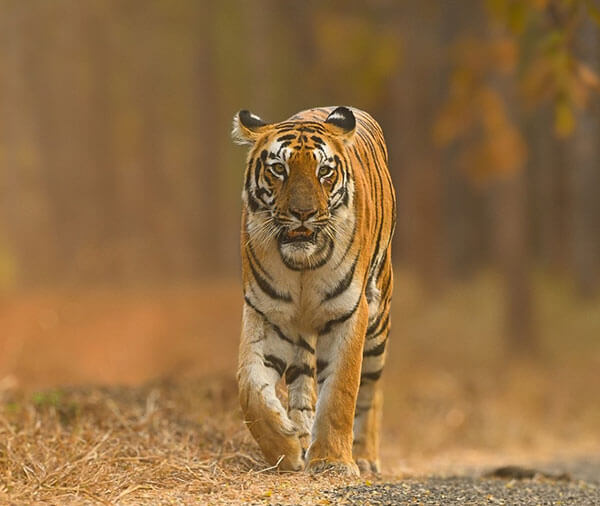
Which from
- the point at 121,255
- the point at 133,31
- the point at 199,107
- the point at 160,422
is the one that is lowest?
the point at 121,255

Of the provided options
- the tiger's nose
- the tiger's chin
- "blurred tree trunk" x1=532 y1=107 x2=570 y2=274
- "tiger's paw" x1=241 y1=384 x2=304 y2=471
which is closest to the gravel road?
"tiger's paw" x1=241 y1=384 x2=304 y2=471

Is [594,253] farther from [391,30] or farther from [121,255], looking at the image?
[121,255]

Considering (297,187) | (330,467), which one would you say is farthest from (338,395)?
(297,187)

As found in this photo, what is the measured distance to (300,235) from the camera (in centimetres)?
484

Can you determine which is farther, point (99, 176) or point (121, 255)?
point (99, 176)

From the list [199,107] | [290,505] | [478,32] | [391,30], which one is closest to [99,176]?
[199,107]

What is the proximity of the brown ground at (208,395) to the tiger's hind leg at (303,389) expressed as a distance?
0.30 m

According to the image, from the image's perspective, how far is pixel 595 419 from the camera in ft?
38.0

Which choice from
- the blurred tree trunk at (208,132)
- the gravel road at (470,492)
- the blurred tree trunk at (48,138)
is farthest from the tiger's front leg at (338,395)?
the blurred tree trunk at (48,138)

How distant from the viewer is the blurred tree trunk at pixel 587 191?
14.7m

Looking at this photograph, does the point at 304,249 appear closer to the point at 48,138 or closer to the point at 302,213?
the point at 302,213

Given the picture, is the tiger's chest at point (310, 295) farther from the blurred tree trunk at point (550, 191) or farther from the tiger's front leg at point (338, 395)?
the blurred tree trunk at point (550, 191)

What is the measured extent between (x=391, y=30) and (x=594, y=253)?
6.11 metres

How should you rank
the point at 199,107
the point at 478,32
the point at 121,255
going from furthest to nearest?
the point at 121,255
the point at 199,107
the point at 478,32
